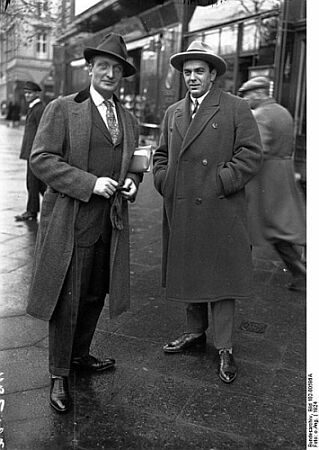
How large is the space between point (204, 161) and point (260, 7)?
18.0 ft

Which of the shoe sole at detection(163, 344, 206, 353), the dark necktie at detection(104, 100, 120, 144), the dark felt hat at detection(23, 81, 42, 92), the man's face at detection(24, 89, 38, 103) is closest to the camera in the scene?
the dark necktie at detection(104, 100, 120, 144)

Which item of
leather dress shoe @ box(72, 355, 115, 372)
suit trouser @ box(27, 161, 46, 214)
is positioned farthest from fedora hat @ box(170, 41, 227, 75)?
suit trouser @ box(27, 161, 46, 214)

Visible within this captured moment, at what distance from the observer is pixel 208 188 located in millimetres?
3174

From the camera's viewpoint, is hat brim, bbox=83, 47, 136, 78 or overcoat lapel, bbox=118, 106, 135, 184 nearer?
hat brim, bbox=83, 47, 136, 78

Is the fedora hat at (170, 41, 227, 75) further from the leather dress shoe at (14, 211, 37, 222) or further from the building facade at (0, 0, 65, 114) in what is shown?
the leather dress shoe at (14, 211, 37, 222)

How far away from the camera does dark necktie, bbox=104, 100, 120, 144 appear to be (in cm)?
280

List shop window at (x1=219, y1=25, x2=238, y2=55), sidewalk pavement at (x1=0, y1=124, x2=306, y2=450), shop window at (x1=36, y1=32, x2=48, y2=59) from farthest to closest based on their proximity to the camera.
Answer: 1. shop window at (x1=219, y1=25, x2=238, y2=55)
2. shop window at (x1=36, y1=32, x2=48, y2=59)
3. sidewalk pavement at (x1=0, y1=124, x2=306, y2=450)

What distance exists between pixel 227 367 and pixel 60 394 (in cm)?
99

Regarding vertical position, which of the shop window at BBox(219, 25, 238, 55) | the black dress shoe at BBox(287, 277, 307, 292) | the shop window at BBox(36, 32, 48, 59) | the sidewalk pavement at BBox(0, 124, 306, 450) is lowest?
the sidewalk pavement at BBox(0, 124, 306, 450)

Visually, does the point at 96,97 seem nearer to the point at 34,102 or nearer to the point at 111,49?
the point at 111,49

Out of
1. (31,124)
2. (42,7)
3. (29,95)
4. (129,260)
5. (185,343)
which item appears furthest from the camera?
(31,124)

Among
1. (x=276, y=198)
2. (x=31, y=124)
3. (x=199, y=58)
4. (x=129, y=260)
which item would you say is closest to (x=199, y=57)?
(x=199, y=58)

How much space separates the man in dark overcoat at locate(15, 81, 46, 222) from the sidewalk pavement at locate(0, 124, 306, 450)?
1079 mm

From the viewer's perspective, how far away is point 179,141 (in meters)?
3.26
